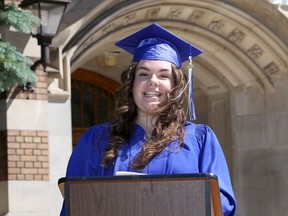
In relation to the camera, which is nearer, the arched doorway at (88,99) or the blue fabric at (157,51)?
the blue fabric at (157,51)

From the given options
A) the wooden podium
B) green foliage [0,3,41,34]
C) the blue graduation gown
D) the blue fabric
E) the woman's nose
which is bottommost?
the wooden podium

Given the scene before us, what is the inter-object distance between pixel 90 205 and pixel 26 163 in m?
5.14

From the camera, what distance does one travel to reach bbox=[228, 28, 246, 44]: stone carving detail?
10578mm

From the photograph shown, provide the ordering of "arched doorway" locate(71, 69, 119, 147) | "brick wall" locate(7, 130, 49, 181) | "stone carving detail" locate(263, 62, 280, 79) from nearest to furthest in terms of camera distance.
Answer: "brick wall" locate(7, 130, 49, 181), "stone carving detail" locate(263, 62, 280, 79), "arched doorway" locate(71, 69, 119, 147)

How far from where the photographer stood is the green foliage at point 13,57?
22.2ft

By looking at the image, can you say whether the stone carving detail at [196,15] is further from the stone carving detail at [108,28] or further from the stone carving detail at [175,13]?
the stone carving detail at [108,28]

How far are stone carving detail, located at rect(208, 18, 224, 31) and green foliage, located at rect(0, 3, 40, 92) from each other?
360 centimetres

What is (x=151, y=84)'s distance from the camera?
3574mm

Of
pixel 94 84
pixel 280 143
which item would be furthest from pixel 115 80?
pixel 280 143

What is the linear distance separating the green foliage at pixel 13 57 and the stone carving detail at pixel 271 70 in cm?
436

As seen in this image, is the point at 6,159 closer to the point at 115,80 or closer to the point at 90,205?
the point at 115,80

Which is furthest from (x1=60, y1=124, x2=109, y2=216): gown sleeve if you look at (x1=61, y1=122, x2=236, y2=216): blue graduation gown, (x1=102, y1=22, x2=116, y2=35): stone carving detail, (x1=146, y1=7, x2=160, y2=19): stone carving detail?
(x1=146, y1=7, x2=160, y2=19): stone carving detail

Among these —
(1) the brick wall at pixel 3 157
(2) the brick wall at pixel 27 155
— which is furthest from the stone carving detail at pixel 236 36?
(1) the brick wall at pixel 3 157

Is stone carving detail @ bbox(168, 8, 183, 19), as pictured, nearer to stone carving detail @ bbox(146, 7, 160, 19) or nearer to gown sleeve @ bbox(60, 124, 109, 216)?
stone carving detail @ bbox(146, 7, 160, 19)
